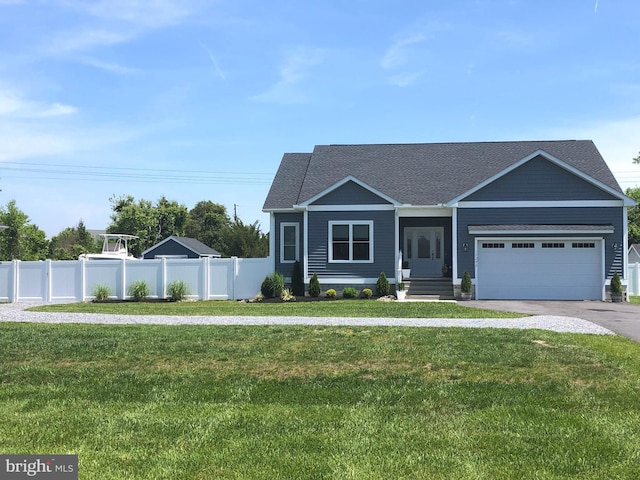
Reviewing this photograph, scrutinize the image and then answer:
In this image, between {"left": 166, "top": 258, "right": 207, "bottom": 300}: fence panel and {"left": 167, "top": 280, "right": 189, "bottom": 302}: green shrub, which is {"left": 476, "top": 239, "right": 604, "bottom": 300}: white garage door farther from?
{"left": 167, "top": 280, "right": 189, "bottom": 302}: green shrub

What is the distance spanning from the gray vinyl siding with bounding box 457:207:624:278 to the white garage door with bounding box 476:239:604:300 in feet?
1.18

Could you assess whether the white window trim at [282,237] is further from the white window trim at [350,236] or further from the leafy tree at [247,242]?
the leafy tree at [247,242]

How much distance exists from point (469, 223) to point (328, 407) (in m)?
17.9

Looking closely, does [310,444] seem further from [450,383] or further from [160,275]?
[160,275]

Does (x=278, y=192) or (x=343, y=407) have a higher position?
(x=278, y=192)

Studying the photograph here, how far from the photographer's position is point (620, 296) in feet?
70.9

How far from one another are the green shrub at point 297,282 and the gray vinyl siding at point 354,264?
0.46 metres

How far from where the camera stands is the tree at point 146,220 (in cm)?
6169

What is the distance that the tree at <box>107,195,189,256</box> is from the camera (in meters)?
61.7

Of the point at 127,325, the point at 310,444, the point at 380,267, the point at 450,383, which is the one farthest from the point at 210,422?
the point at 380,267

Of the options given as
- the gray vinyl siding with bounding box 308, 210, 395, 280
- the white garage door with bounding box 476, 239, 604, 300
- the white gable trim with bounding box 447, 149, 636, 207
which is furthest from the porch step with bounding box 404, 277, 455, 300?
the white gable trim with bounding box 447, 149, 636, 207

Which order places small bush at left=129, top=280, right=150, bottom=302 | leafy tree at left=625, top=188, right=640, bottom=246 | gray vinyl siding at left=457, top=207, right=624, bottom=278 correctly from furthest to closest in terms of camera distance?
leafy tree at left=625, top=188, right=640, bottom=246
small bush at left=129, top=280, right=150, bottom=302
gray vinyl siding at left=457, top=207, right=624, bottom=278

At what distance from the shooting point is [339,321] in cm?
1417

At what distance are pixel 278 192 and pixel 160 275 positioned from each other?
6.44 meters
